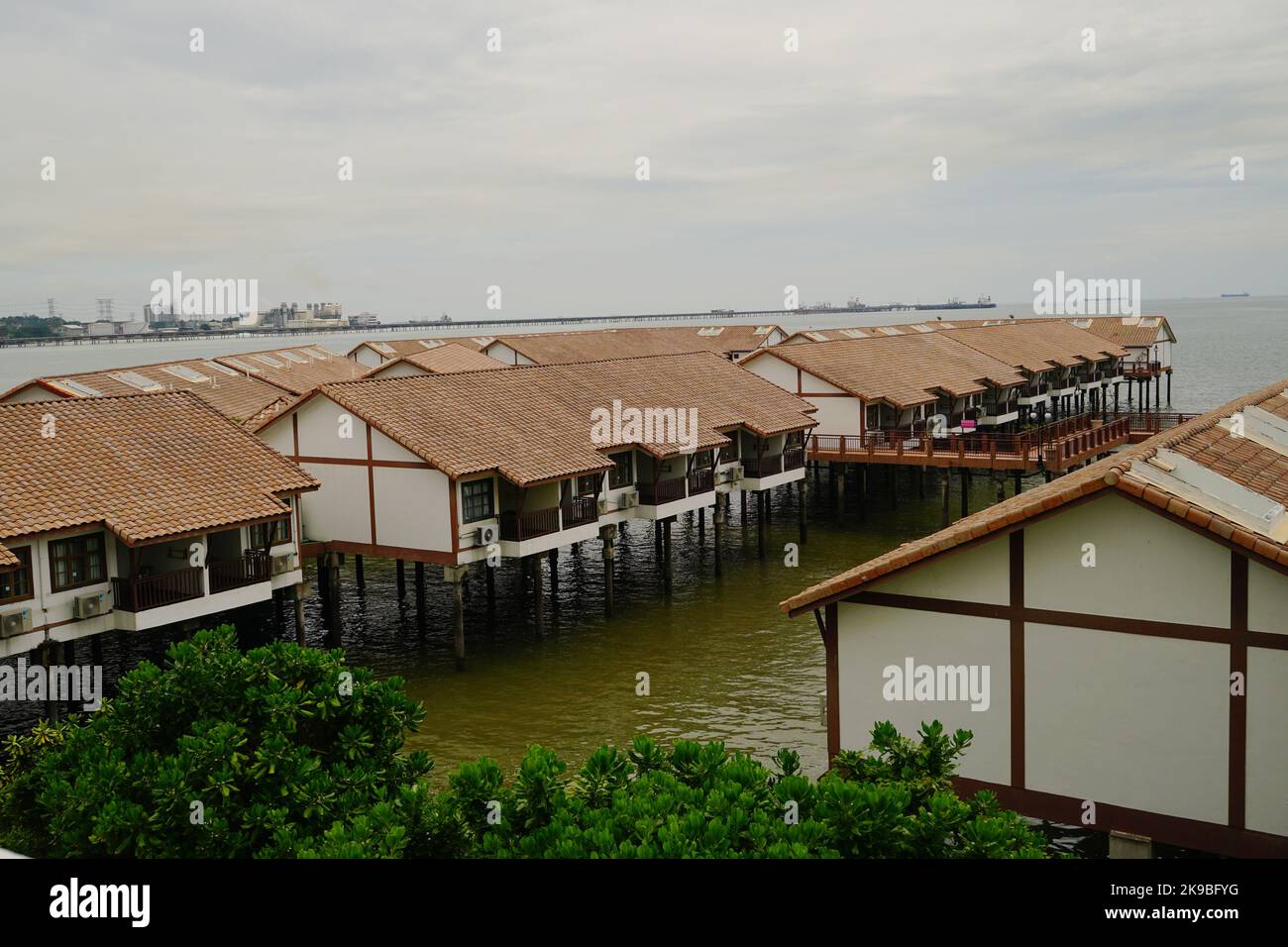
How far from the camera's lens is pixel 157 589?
24047 mm

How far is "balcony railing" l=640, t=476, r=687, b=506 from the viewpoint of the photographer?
35.5 meters

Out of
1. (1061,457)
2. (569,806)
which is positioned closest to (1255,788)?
(569,806)

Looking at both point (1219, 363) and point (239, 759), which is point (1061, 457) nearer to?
point (239, 759)

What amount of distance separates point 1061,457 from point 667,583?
17.5m

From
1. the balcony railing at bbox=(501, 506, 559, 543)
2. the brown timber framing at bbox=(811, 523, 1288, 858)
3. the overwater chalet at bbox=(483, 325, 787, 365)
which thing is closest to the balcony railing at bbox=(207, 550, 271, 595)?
the balcony railing at bbox=(501, 506, 559, 543)

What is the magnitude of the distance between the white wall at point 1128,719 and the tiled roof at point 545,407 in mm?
16843

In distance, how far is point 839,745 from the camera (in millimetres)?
16219

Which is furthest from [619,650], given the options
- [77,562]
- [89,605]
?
[77,562]

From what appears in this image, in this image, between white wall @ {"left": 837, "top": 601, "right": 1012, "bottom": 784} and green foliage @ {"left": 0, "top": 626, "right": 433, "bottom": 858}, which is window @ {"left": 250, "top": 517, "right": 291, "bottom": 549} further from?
white wall @ {"left": 837, "top": 601, "right": 1012, "bottom": 784}

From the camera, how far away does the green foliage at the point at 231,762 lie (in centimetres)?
1164

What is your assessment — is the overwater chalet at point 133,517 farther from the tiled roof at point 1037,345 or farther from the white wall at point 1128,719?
the tiled roof at point 1037,345

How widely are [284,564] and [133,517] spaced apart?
438cm

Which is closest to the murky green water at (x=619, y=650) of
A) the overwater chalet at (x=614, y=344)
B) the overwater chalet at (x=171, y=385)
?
the overwater chalet at (x=171, y=385)
